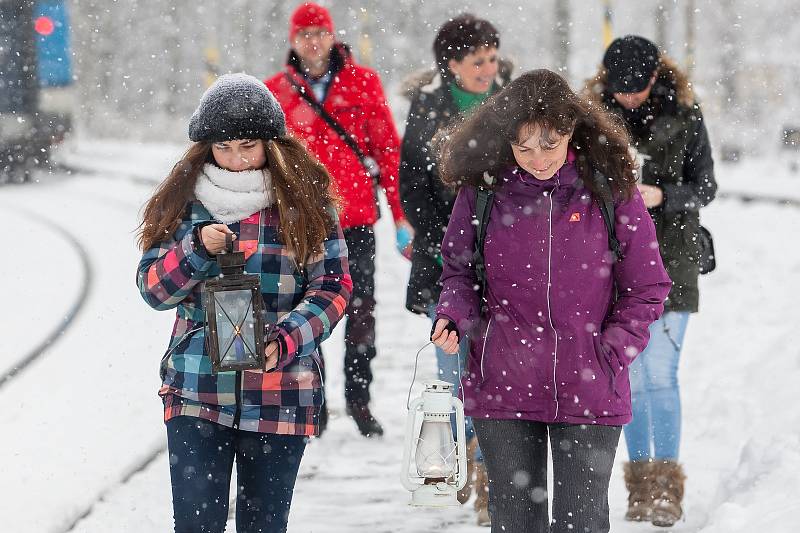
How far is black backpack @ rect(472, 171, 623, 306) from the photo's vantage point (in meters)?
3.60

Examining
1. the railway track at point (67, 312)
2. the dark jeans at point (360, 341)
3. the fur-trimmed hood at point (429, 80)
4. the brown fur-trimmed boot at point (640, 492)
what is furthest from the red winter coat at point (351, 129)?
the railway track at point (67, 312)

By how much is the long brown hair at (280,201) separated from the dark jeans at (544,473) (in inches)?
31.0

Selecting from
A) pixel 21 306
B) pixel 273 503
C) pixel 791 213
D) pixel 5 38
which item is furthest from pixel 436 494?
pixel 5 38

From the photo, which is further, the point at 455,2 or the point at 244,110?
the point at 455,2

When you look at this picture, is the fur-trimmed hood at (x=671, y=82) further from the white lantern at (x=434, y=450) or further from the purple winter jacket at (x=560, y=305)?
the white lantern at (x=434, y=450)

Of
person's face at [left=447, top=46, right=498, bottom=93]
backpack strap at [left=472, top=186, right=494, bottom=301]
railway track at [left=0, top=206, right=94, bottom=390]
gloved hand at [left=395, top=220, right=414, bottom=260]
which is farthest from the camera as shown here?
railway track at [left=0, top=206, right=94, bottom=390]

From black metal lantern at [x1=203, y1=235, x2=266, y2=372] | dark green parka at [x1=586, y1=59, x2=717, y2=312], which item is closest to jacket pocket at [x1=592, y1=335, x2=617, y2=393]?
black metal lantern at [x1=203, y1=235, x2=266, y2=372]

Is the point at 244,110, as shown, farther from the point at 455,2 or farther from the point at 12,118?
Result: the point at 455,2

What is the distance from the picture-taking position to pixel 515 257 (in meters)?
3.62

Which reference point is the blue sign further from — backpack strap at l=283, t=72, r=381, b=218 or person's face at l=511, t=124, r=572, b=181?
person's face at l=511, t=124, r=572, b=181

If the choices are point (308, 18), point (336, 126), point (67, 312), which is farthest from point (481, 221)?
point (67, 312)

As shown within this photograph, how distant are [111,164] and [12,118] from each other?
28.3 ft

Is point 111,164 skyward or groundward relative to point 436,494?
skyward

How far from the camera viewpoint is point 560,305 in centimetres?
356
